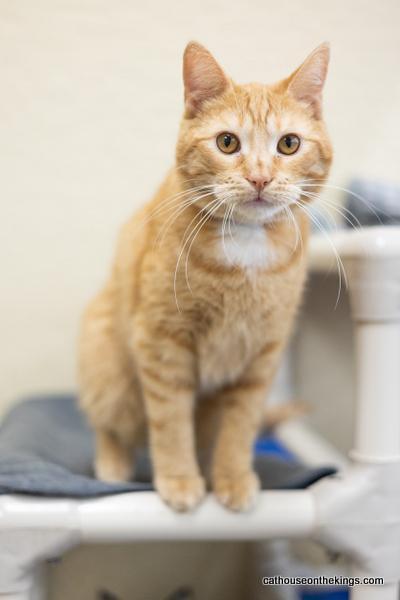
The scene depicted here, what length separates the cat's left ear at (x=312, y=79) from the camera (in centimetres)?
67

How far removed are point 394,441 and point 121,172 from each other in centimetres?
65

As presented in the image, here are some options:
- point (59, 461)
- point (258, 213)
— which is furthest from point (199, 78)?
point (59, 461)

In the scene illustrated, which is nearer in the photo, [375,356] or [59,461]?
[375,356]

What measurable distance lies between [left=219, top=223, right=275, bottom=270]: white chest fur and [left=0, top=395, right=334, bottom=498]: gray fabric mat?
0.35 metres

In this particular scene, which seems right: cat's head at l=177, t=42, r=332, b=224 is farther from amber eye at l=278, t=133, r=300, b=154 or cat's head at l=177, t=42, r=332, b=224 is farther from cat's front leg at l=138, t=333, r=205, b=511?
cat's front leg at l=138, t=333, r=205, b=511

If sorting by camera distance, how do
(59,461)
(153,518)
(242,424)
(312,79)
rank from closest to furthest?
(312,79), (153,518), (242,424), (59,461)

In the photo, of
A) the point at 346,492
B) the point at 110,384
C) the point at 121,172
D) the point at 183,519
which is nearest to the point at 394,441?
the point at 346,492

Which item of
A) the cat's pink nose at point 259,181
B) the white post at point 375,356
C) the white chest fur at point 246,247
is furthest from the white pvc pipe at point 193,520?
the cat's pink nose at point 259,181

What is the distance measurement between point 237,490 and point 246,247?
1.23 ft

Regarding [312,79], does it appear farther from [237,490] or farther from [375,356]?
[237,490]

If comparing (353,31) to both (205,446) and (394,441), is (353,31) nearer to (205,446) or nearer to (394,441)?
(394,441)

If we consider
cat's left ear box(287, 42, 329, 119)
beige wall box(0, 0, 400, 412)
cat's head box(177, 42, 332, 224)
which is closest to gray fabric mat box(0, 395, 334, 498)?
beige wall box(0, 0, 400, 412)

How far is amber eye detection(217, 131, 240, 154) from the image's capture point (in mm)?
741

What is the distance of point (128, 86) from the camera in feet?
2.83
